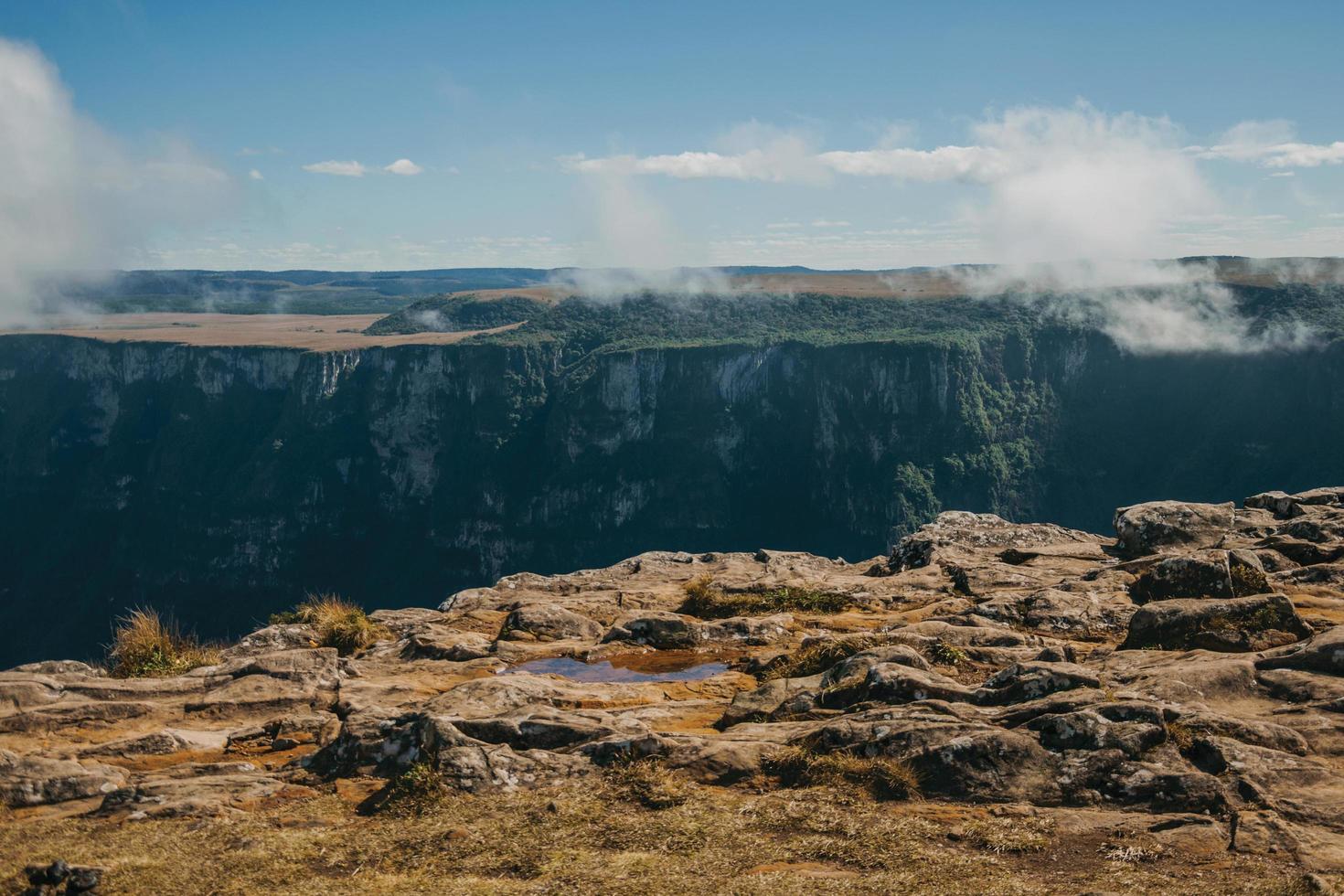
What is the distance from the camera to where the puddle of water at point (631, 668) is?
19.1m

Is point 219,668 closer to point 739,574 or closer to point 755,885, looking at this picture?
point 755,885

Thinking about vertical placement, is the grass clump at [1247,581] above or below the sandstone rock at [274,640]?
above

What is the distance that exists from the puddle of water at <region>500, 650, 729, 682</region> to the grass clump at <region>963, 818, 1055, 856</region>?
8312 mm

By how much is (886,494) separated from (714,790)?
176343mm

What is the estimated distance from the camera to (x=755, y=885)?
1001 centimetres

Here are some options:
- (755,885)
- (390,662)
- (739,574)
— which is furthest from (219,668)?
(739,574)

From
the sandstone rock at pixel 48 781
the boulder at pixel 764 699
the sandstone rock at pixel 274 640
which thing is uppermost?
the boulder at pixel 764 699

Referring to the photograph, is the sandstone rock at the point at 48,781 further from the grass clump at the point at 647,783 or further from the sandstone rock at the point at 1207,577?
the sandstone rock at the point at 1207,577

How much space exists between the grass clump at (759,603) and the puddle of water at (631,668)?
12.3ft

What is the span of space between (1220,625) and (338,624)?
17873 mm

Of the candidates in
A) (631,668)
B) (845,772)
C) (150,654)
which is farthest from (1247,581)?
(150,654)

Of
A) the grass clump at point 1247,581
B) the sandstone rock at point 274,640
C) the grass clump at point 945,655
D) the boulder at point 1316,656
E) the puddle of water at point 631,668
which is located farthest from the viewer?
the sandstone rock at point 274,640

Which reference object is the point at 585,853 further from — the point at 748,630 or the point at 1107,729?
the point at 748,630

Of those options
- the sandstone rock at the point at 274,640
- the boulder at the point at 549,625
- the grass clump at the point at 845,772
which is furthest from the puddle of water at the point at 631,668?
the grass clump at the point at 845,772
